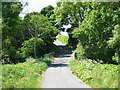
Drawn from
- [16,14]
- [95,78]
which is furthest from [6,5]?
[95,78]

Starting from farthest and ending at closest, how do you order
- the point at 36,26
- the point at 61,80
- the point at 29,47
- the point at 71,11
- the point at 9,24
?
the point at 36,26
the point at 29,47
the point at 71,11
the point at 9,24
the point at 61,80

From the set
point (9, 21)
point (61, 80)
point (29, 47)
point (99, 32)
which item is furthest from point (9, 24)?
point (61, 80)

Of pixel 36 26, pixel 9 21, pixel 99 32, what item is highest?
pixel 9 21

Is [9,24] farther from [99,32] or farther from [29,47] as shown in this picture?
[99,32]

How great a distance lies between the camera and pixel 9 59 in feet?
143

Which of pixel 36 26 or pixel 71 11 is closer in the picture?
pixel 71 11

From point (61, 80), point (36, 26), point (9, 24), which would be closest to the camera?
point (61, 80)

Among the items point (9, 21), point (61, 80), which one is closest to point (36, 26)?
point (9, 21)

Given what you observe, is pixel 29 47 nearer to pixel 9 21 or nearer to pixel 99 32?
pixel 9 21

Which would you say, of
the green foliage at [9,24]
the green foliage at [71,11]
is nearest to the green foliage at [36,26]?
the green foliage at [71,11]

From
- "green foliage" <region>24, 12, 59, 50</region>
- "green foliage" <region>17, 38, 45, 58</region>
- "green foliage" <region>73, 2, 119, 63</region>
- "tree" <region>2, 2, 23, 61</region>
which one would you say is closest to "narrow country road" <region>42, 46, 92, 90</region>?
"green foliage" <region>73, 2, 119, 63</region>

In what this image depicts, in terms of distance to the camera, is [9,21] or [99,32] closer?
[99,32]

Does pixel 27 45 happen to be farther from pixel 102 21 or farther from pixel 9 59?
pixel 102 21

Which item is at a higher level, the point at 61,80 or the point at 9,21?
the point at 9,21
